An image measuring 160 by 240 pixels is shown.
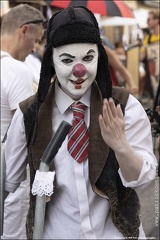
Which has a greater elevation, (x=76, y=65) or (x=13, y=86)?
(x=76, y=65)

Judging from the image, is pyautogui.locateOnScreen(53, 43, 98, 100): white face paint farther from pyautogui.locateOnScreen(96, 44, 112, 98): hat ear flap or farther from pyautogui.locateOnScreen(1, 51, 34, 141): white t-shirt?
pyautogui.locateOnScreen(1, 51, 34, 141): white t-shirt

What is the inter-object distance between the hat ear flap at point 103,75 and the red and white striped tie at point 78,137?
122mm

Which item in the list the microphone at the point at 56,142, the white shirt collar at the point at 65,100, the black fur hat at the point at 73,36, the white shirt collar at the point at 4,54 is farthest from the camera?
the white shirt collar at the point at 4,54

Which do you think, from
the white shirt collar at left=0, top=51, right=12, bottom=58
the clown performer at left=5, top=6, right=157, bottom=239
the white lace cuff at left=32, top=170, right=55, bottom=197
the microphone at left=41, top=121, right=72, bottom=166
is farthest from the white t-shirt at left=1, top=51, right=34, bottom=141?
the microphone at left=41, top=121, right=72, bottom=166

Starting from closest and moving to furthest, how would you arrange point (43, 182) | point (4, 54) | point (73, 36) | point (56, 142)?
point (56, 142), point (43, 182), point (73, 36), point (4, 54)

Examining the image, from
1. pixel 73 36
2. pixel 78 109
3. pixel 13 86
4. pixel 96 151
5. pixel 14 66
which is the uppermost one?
pixel 73 36

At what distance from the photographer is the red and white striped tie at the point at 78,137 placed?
190cm

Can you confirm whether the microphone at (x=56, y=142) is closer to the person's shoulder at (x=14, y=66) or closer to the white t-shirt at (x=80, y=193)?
the white t-shirt at (x=80, y=193)

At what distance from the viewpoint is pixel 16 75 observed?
9.95 ft

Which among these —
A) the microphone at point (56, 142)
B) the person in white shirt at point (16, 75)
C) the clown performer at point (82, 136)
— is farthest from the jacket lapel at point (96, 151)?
the person in white shirt at point (16, 75)

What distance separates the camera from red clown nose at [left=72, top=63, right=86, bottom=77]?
189 cm

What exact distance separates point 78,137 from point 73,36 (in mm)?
398

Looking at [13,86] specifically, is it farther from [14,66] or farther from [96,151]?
[96,151]

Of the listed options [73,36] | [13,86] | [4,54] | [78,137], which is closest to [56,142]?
[78,137]
